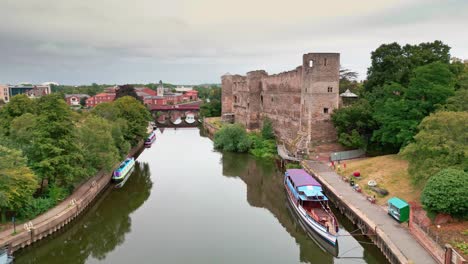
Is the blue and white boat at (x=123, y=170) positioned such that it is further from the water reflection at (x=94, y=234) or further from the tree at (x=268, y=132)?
the tree at (x=268, y=132)

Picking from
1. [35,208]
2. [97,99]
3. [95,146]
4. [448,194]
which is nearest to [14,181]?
[35,208]

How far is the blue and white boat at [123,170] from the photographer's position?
95.3 feet

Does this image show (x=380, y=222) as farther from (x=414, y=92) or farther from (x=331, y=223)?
(x=414, y=92)

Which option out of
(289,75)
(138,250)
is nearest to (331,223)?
(138,250)

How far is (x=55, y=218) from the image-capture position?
61.6 ft

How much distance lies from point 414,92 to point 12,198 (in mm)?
25806

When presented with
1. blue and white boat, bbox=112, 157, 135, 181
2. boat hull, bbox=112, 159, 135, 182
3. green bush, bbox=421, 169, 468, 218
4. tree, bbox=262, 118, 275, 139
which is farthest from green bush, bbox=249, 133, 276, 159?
green bush, bbox=421, 169, 468, 218

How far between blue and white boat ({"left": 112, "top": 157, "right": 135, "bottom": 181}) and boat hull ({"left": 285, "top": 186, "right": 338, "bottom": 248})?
1488 cm

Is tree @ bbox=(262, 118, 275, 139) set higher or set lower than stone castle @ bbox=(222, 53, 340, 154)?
lower

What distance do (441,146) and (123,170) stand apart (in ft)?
76.8

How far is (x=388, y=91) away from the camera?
94.1 ft

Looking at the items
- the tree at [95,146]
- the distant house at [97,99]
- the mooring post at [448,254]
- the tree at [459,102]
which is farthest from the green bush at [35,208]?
the distant house at [97,99]

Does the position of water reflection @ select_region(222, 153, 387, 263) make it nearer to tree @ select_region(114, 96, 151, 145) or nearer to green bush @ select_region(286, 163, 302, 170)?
green bush @ select_region(286, 163, 302, 170)

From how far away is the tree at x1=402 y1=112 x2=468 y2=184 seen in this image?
690 inches
